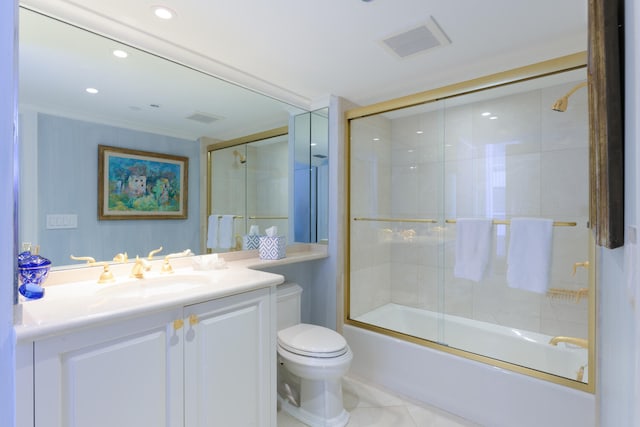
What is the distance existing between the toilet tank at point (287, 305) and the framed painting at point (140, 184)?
827 mm

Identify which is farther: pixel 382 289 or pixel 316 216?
pixel 382 289

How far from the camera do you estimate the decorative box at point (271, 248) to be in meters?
2.25

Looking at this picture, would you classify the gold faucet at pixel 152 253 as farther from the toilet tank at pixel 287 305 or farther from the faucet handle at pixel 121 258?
the toilet tank at pixel 287 305

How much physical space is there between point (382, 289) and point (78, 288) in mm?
2363

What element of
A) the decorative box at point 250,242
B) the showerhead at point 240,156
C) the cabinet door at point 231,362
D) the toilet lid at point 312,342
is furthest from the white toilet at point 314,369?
the showerhead at point 240,156

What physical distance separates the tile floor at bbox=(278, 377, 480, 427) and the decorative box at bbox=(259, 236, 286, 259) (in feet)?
3.32

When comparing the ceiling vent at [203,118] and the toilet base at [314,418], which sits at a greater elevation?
the ceiling vent at [203,118]

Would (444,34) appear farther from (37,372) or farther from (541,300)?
(37,372)

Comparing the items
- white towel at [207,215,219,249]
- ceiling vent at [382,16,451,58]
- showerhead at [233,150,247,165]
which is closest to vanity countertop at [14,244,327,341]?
white towel at [207,215,219,249]

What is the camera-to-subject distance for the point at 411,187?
119 inches

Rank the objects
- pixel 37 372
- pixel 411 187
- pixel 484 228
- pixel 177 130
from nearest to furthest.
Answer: pixel 37 372, pixel 177 130, pixel 484 228, pixel 411 187

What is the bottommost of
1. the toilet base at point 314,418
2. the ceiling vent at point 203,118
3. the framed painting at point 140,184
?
the toilet base at point 314,418

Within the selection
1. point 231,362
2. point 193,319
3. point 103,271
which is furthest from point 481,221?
point 103,271

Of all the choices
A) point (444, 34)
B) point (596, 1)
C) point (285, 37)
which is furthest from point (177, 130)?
point (596, 1)
